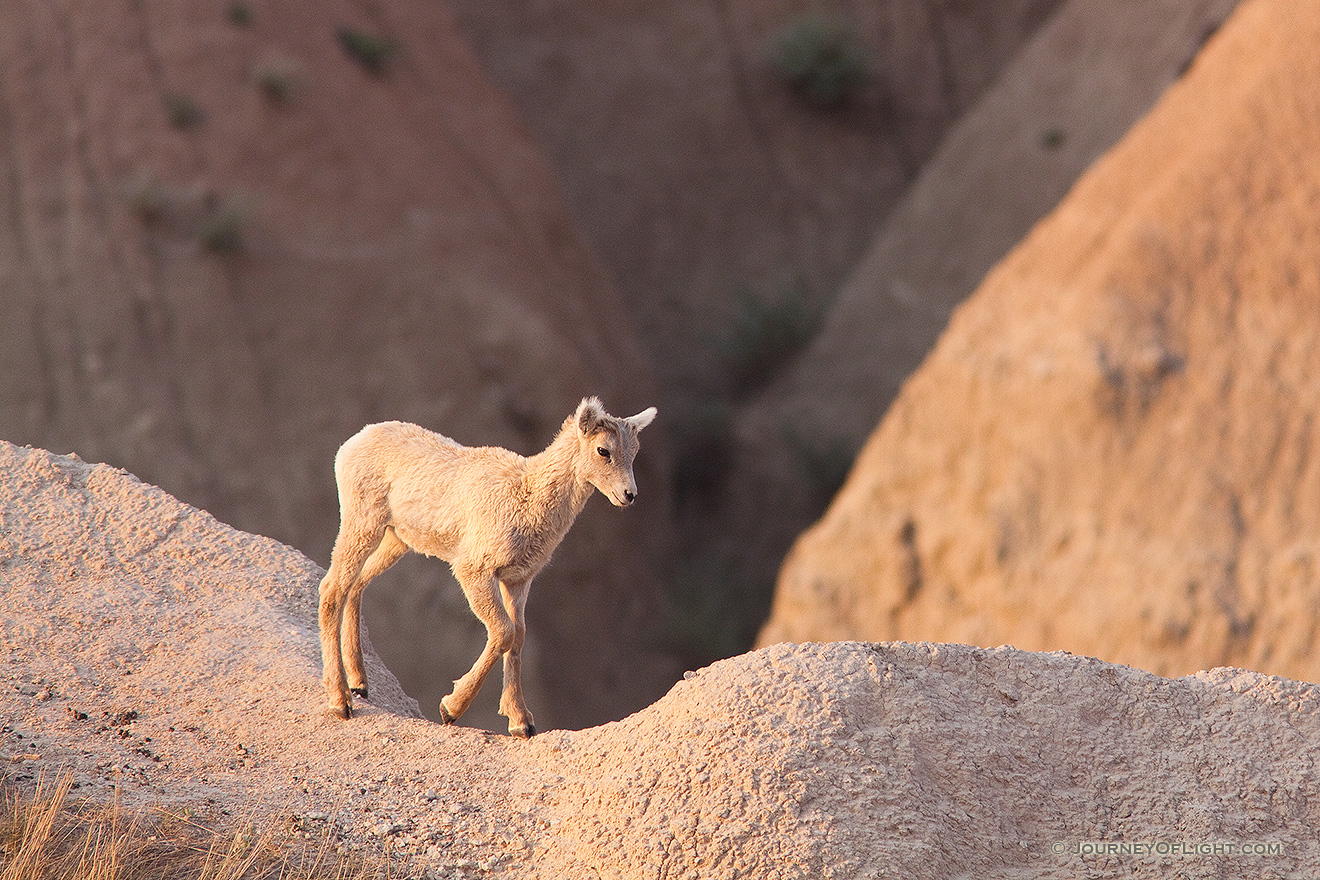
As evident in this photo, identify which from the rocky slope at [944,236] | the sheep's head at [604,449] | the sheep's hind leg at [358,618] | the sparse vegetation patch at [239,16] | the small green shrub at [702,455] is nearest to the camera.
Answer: the sheep's head at [604,449]

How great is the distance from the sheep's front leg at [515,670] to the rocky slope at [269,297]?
1274cm

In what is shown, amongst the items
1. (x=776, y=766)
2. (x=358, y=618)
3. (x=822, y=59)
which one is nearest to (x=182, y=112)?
(x=822, y=59)

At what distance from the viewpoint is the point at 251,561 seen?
852 cm

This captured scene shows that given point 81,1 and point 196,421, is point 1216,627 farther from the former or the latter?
point 81,1

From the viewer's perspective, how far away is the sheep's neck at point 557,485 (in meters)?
6.59

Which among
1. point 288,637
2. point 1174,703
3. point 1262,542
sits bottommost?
point 288,637

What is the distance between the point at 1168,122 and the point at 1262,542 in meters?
5.53

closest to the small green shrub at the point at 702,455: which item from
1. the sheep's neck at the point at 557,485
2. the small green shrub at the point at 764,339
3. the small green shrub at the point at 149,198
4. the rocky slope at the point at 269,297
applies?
the small green shrub at the point at 764,339

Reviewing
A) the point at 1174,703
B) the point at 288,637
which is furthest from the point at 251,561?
the point at 1174,703

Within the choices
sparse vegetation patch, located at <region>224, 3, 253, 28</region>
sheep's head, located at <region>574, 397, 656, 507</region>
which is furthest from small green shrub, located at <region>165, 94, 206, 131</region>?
sheep's head, located at <region>574, 397, 656, 507</region>

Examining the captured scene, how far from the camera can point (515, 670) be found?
6789mm

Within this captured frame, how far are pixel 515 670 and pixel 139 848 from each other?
76.0 inches

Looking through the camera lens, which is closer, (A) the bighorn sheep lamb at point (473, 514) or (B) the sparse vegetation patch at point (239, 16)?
(A) the bighorn sheep lamb at point (473, 514)

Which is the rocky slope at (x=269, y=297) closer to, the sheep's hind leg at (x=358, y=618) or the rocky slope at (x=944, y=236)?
the rocky slope at (x=944, y=236)
